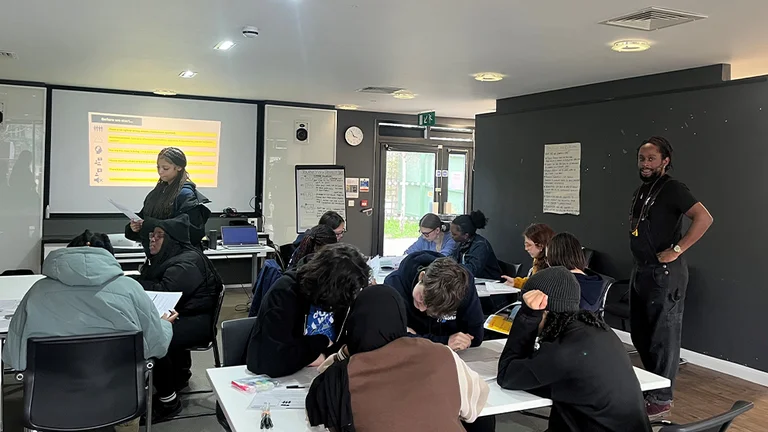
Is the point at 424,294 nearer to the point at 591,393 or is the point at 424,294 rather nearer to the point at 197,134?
the point at 591,393

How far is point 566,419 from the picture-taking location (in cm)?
211

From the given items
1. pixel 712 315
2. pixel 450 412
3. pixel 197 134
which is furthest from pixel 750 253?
pixel 197 134

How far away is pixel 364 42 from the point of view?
441cm

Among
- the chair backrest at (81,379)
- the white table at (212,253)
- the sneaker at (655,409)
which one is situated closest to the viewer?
the chair backrest at (81,379)

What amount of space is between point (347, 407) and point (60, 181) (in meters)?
6.63

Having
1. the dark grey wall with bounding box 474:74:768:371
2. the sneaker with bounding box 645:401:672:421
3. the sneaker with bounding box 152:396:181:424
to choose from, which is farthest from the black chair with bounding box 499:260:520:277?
the sneaker with bounding box 152:396:181:424

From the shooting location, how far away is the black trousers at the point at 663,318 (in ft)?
12.2

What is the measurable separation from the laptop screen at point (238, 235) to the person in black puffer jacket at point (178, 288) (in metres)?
2.99

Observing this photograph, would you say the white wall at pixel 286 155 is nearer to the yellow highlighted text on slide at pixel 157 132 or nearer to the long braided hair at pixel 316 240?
the yellow highlighted text on slide at pixel 157 132

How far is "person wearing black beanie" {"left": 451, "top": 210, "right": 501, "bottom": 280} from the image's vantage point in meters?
4.88

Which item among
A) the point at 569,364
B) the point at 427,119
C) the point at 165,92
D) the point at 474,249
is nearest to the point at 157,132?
the point at 165,92

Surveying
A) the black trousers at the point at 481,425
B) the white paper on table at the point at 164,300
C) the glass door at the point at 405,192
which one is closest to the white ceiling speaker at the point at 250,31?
the white paper on table at the point at 164,300

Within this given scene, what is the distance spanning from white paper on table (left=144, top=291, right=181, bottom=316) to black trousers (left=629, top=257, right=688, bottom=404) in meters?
2.79

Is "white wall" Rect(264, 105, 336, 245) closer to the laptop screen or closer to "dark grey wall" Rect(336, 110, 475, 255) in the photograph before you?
"dark grey wall" Rect(336, 110, 475, 255)
